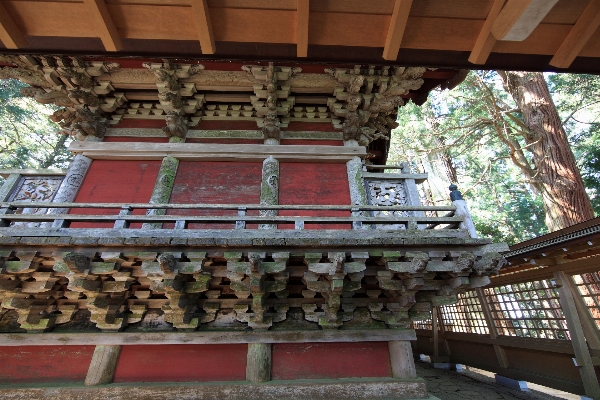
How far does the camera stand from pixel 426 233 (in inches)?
151

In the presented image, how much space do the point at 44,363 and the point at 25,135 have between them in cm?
2034

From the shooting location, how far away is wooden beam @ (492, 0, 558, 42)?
160 centimetres

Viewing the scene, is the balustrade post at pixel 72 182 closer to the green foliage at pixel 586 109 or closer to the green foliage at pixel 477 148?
the green foliage at pixel 477 148

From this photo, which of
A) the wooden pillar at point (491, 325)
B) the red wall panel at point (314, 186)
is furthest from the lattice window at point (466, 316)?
the red wall panel at point (314, 186)

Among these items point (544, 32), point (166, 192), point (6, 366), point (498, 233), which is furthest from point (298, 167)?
point (498, 233)

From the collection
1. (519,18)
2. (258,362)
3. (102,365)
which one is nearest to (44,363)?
(102,365)

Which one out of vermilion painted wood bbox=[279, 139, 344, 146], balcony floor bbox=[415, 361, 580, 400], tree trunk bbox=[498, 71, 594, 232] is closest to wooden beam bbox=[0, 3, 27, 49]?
vermilion painted wood bbox=[279, 139, 344, 146]

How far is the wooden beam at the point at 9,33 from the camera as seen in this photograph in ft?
5.75

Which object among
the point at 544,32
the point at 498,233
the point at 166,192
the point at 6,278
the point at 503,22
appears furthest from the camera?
the point at 498,233

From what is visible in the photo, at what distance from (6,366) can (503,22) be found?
6.54m

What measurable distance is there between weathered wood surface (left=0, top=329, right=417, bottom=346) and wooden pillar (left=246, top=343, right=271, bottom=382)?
104 millimetres

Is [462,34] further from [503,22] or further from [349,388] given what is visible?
[349,388]

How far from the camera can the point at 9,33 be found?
179cm

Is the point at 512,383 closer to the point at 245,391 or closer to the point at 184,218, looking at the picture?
the point at 245,391
